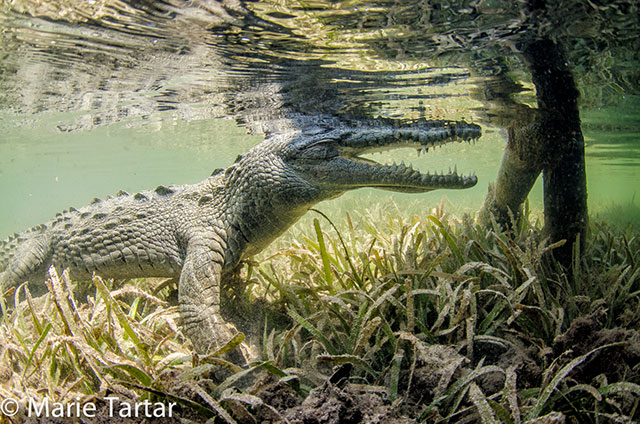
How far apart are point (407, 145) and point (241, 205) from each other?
184 cm

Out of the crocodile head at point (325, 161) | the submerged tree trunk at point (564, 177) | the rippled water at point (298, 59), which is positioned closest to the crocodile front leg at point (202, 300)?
the crocodile head at point (325, 161)

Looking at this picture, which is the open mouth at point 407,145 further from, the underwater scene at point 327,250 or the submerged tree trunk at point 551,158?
the submerged tree trunk at point 551,158

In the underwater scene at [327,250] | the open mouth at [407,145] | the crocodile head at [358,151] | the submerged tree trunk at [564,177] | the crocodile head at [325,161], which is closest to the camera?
the underwater scene at [327,250]

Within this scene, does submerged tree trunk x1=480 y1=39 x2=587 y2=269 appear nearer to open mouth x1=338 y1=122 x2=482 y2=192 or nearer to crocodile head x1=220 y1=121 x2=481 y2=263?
open mouth x1=338 y1=122 x2=482 y2=192

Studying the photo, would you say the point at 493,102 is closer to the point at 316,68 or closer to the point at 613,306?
the point at 316,68

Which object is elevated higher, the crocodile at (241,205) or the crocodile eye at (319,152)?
the crocodile eye at (319,152)

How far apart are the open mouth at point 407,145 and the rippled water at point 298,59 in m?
1.34

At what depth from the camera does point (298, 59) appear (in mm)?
5332

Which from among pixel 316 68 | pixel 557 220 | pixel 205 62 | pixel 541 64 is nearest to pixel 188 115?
pixel 205 62

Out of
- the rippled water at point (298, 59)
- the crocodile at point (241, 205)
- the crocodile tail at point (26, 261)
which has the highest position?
the rippled water at point (298, 59)

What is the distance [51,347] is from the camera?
2.56 metres

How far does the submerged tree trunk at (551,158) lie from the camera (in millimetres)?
3814

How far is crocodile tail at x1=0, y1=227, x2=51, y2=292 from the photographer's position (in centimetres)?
438

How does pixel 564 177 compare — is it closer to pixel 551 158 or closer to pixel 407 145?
pixel 551 158
